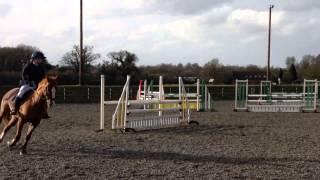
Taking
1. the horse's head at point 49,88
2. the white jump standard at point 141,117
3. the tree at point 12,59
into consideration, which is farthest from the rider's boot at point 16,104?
the tree at point 12,59

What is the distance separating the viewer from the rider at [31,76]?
34.6 ft

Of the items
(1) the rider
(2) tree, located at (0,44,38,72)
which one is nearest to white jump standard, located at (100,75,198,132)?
(1) the rider

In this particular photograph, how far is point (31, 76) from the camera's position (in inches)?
424

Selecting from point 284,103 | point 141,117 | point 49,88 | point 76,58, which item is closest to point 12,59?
point 76,58

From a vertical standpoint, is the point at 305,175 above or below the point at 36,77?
below

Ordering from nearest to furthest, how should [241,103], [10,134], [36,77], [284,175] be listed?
1. [284,175]
2. [36,77]
3. [10,134]
4. [241,103]

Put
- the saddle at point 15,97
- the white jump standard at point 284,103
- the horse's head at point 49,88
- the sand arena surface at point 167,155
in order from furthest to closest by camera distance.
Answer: the white jump standard at point 284,103 → the saddle at point 15,97 → the horse's head at point 49,88 → the sand arena surface at point 167,155

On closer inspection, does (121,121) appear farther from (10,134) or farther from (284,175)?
(284,175)

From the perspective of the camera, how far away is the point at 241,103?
2914 cm

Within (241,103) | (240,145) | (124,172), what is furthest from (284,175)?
(241,103)

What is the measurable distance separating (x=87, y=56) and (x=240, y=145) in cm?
5981

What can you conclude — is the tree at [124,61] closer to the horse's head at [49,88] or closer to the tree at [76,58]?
the tree at [76,58]

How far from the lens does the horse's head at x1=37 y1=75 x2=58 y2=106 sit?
9789mm

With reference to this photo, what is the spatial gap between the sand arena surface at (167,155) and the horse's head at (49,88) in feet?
3.86
